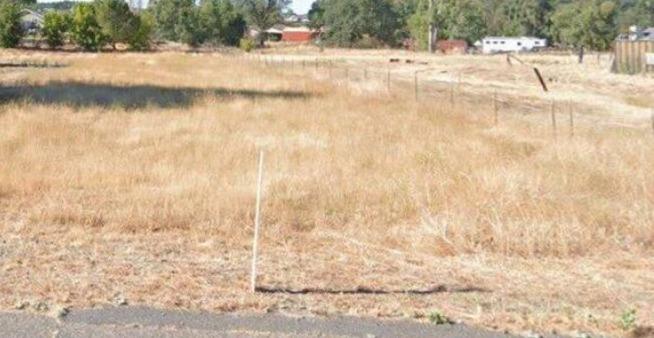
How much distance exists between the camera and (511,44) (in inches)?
5344

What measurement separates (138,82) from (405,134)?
21.7m

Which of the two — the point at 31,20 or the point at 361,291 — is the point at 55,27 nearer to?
the point at 31,20

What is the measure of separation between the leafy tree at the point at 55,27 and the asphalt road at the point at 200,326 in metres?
92.2

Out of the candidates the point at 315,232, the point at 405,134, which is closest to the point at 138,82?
the point at 405,134

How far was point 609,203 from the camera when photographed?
30.5 feet

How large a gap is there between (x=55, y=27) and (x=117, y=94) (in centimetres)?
6886

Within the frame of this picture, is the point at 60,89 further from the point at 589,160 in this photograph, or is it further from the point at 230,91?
the point at 589,160

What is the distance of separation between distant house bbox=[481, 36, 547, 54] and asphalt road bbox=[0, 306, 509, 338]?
425ft

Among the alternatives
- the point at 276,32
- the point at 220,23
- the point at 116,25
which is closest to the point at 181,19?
the point at 220,23

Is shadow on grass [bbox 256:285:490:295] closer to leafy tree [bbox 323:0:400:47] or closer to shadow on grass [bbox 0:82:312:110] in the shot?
shadow on grass [bbox 0:82:312:110]

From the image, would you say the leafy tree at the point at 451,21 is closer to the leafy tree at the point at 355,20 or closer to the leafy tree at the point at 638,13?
the leafy tree at the point at 355,20

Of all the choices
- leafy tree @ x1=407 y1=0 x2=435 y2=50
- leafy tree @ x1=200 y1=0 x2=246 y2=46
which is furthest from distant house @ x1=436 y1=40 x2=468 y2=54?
leafy tree @ x1=200 y1=0 x2=246 y2=46

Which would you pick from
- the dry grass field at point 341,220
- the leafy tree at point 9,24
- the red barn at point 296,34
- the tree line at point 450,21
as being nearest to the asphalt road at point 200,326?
the dry grass field at point 341,220

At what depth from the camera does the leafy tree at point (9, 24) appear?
8575 cm
